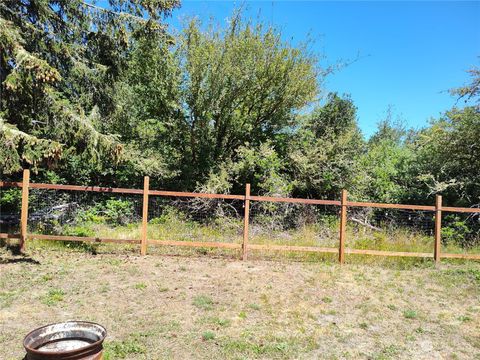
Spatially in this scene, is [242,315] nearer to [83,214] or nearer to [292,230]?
[292,230]

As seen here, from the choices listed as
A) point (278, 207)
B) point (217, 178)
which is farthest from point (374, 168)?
point (217, 178)

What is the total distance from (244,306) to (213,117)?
8.12m

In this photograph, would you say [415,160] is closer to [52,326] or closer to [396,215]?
[396,215]

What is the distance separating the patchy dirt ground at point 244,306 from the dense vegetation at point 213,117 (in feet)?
11.8

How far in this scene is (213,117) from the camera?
13.0 metres

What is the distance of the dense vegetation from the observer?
34.8 feet

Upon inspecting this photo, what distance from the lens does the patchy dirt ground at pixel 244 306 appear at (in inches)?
185

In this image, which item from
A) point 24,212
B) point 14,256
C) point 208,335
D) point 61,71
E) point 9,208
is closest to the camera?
point 208,335

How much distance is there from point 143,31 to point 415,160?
10456 millimetres

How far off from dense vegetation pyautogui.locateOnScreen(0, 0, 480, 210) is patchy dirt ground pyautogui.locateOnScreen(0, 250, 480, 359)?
3.59 meters

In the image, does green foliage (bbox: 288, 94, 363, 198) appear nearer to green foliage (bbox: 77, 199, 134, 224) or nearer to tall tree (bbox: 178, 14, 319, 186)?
tall tree (bbox: 178, 14, 319, 186)

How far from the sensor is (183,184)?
13242 mm

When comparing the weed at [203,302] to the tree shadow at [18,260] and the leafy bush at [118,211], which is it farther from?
the leafy bush at [118,211]

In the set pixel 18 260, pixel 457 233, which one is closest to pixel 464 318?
pixel 457 233
